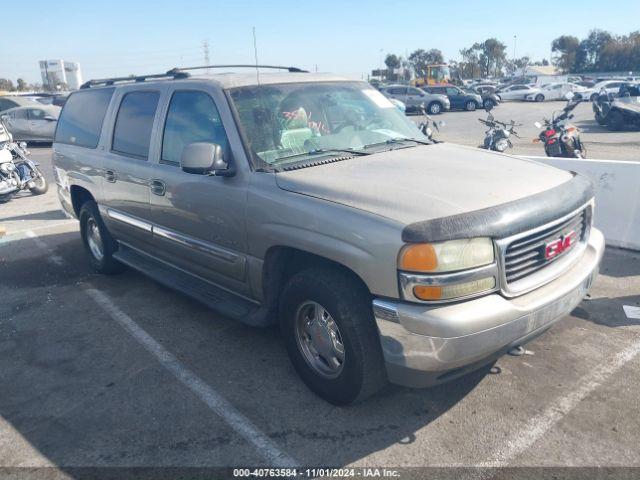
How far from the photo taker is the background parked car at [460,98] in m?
32.9

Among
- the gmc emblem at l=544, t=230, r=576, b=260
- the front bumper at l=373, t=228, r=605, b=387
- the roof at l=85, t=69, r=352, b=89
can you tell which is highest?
the roof at l=85, t=69, r=352, b=89

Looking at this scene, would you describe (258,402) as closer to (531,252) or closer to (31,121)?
(531,252)

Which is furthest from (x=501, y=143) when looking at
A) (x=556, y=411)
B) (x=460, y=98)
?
(x=460, y=98)

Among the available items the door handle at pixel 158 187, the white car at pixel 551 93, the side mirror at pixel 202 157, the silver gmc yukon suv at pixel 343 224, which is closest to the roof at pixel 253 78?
the silver gmc yukon suv at pixel 343 224

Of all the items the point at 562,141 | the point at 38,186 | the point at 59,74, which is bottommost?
the point at 38,186

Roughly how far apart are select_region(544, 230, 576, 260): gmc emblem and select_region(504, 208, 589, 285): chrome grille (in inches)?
0.5

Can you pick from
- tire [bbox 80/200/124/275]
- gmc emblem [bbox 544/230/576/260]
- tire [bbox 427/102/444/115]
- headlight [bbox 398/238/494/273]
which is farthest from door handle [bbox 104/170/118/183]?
tire [bbox 427/102/444/115]

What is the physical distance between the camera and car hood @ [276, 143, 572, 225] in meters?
2.84

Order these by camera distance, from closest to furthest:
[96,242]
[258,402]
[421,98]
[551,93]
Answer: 1. [258,402]
2. [96,242]
3. [421,98]
4. [551,93]

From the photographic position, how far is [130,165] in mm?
4742

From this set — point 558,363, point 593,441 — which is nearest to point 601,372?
point 558,363

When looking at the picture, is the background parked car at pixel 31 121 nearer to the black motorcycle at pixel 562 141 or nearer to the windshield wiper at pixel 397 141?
the black motorcycle at pixel 562 141

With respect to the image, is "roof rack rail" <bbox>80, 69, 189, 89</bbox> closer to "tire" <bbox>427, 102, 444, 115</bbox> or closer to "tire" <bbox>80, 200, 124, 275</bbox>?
"tire" <bbox>80, 200, 124, 275</bbox>

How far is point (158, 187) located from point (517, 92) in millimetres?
42431
